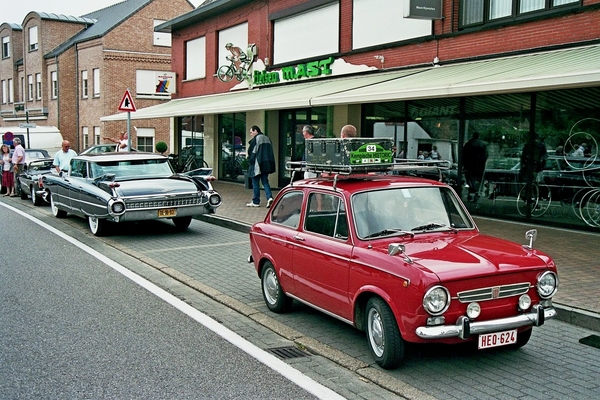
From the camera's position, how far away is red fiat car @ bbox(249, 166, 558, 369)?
5090 millimetres

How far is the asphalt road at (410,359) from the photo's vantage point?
16.4 ft

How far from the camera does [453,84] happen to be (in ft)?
38.7

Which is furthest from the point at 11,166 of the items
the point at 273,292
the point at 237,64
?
the point at 273,292

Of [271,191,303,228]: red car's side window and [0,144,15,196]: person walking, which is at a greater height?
[271,191,303,228]: red car's side window

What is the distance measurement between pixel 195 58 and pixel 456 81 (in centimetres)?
1747

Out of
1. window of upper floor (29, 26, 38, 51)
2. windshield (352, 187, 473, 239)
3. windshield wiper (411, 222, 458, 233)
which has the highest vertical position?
window of upper floor (29, 26, 38, 51)

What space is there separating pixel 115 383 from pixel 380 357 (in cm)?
206

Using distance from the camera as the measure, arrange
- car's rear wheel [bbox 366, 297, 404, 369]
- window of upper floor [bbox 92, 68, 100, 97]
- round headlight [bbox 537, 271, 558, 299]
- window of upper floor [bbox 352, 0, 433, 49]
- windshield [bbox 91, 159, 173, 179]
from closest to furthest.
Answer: car's rear wheel [bbox 366, 297, 404, 369] < round headlight [bbox 537, 271, 558, 299] < windshield [bbox 91, 159, 173, 179] < window of upper floor [bbox 352, 0, 433, 49] < window of upper floor [bbox 92, 68, 100, 97]

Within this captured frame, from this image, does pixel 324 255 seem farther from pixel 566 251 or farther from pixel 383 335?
pixel 566 251

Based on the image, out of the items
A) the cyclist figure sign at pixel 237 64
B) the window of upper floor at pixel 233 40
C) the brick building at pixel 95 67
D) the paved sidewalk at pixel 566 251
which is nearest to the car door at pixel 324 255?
the paved sidewalk at pixel 566 251

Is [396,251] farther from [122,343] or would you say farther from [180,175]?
[180,175]

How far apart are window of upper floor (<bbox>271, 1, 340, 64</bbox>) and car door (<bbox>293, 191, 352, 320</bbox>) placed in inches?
509

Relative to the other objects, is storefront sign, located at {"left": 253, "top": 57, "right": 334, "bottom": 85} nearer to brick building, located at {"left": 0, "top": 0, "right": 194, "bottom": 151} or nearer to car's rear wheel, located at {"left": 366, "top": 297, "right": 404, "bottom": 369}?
car's rear wheel, located at {"left": 366, "top": 297, "right": 404, "bottom": 369}

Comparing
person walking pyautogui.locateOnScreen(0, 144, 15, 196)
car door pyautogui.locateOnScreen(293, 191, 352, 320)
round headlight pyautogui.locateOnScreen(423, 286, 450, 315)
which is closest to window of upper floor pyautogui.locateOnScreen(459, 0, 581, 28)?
car door pyautogui.locateOnScreen(293, 191, 352, 320)
